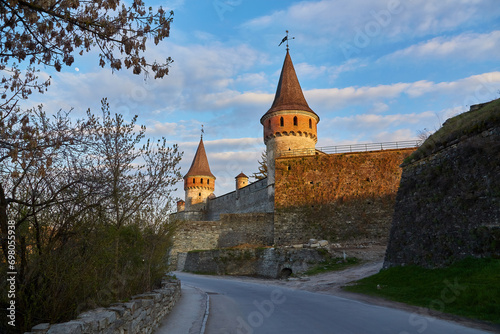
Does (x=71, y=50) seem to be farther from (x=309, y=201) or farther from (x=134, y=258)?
(x=309, y=201)

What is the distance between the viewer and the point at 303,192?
3002cm

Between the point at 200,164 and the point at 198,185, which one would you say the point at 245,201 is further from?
the point at 200,164

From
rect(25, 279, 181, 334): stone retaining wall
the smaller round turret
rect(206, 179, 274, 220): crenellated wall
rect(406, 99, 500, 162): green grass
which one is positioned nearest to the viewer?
rect(25, 279, 181, 334): stone retaining wall

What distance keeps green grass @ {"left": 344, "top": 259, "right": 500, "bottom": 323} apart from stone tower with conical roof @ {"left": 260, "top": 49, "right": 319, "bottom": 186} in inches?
774

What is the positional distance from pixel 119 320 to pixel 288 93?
31.7 meters

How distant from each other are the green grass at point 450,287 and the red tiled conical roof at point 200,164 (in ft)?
148

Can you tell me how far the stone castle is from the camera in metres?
27.8

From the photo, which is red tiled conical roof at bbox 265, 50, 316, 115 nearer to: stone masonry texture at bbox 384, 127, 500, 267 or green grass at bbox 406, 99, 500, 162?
green grass at bbox 406, 99, 500, 162

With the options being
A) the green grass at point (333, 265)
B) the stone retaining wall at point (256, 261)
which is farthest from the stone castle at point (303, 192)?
the green grass at point (333, 265)

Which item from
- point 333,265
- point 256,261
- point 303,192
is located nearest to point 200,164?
point 303,192

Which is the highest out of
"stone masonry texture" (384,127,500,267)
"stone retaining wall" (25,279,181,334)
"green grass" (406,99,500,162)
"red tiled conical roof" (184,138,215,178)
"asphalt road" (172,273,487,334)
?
"red tiled conical roof" (184,138,215,178)

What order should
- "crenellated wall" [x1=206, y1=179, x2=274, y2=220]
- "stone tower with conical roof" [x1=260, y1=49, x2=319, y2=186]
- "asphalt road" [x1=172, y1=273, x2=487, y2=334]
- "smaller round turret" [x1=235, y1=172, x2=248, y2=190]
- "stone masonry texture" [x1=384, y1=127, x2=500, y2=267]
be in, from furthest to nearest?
"smaller round turret" [x1=235, y1=172, x2=248, y2=190] → "crenellated wall" [x1=206, y1=179, x2=274, y2=220] → "stone tower with conical roof" [x1=260, y1=49, x2=319, y2=186] → "stone masonry texture" [x1=384, y1=127, x2=500, y2=267] → "asphalt road" [x1=172, y1=273, x2=487, y2=334]

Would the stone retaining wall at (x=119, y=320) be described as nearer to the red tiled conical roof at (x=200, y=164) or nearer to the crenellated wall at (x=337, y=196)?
the crenellated wall at (x=337, y=196)

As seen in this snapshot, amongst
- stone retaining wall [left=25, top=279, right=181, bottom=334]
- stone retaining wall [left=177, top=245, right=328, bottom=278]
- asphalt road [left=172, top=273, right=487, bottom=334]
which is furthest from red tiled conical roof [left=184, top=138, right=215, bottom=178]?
stone retaining wall [left=25, top=279, right=181, bottom=334]
